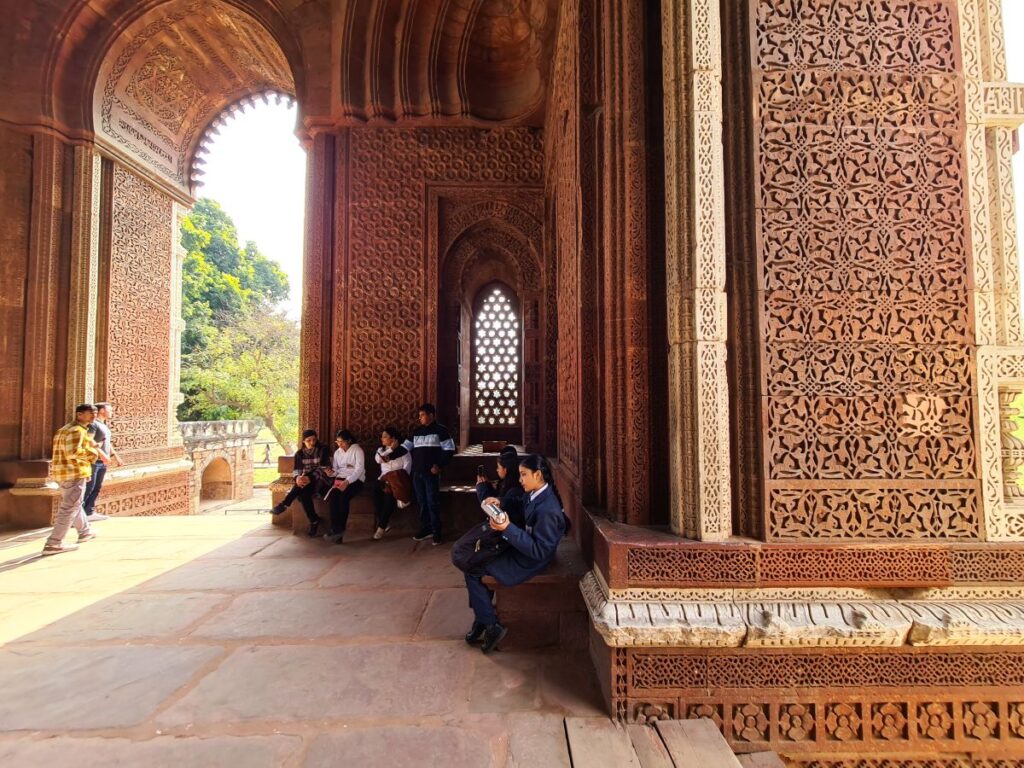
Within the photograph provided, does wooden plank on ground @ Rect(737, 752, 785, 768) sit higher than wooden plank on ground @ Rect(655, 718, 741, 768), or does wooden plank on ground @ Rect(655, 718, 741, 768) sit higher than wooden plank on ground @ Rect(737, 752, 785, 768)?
wooden plank on ground @ Rect(655, 718, 741, 768)

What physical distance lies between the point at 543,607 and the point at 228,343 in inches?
878

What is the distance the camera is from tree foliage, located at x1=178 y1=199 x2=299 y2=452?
64.9 ft

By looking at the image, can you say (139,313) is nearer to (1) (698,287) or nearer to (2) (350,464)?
(2) (350,464)

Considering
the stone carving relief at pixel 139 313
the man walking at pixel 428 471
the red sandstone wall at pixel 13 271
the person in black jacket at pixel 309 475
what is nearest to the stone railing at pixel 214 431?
the stone carving relief at pixel 139 313

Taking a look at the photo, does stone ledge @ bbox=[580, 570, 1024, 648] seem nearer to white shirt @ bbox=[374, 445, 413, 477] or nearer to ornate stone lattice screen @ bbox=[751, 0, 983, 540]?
ornate stone lattice screen @ bbox=[751, 0, 983, 540]

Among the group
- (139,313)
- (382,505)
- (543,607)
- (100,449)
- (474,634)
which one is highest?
(139,313)

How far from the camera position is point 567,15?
3881 millimetres

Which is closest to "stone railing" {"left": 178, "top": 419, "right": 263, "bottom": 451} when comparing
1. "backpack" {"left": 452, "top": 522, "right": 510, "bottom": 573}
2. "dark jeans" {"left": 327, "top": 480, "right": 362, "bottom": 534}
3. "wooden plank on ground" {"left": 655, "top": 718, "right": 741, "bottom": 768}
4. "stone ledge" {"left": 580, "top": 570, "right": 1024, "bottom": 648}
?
"dark jeans" {"left": 327, "top": 480, "right": 362, "bottom": 534}

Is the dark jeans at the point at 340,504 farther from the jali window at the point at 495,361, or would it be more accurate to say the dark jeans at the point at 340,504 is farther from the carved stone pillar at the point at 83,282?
the carved stone pillar at the point at 83,282

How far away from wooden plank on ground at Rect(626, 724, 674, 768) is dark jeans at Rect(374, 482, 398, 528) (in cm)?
344

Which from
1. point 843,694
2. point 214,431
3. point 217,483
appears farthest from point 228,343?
point 843,694

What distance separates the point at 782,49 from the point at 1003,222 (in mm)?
1430

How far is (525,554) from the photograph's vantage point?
2.60 m

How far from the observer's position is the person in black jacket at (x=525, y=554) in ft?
8.45
